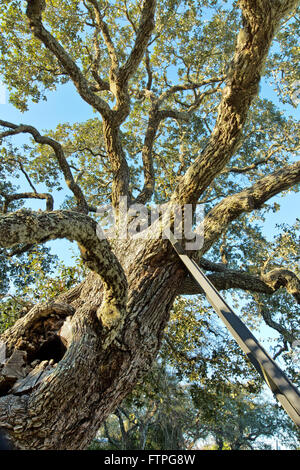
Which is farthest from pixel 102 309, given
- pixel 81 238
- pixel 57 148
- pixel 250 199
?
pixel 57 148

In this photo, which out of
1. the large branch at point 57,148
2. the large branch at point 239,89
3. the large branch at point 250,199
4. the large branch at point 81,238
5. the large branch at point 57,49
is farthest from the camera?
the large branch at point 57,148

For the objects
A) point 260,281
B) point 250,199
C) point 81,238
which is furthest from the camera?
point 260,281

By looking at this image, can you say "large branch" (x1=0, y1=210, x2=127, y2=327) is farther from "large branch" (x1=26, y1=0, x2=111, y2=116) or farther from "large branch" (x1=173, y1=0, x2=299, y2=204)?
"large branch" (x1=26, y1=0, x2=111, y2=116)

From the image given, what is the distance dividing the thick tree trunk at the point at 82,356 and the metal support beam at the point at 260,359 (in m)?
0.65

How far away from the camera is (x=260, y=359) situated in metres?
2.21

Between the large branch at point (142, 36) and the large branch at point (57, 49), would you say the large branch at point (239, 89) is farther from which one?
the large branch at point (57, 49)

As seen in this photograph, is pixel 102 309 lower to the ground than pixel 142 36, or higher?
lower

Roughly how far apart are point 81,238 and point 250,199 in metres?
2.38

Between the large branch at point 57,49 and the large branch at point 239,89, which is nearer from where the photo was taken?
the large branch at point 239,89

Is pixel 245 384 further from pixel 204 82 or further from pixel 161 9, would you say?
pixel 161 9

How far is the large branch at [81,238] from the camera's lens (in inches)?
72.2

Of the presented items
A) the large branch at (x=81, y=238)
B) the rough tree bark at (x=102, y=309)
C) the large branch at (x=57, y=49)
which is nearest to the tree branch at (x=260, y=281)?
the rough tree bark at (x=102, y=309)

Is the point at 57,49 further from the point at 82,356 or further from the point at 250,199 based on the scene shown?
the point at 82,356

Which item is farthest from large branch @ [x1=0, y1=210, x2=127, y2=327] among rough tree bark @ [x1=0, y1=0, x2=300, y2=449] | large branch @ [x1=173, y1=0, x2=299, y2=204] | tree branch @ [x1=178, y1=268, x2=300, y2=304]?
tree branch @ [x1=178, y1=268, x2=300, y2=304]
